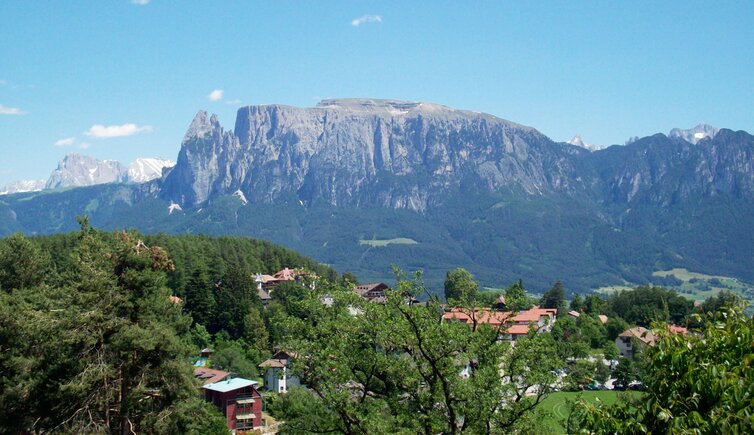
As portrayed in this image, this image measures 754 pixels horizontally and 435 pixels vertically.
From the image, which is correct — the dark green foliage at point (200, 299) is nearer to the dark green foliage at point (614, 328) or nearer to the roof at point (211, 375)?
the roof at point (211, 375)

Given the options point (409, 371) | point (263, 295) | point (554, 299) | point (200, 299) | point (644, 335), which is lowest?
point (554, 299)

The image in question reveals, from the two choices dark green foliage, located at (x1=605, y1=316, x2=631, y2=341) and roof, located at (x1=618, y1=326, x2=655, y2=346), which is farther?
dark green foliage, located at (x1=605, y1=316, x2=631, y2=341)

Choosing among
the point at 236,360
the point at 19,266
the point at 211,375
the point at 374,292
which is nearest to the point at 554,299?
the point at 374,292

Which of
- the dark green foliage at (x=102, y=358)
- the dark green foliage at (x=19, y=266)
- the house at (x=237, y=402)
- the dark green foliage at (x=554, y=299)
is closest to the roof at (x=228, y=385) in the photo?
the house at (x=237, y=402)

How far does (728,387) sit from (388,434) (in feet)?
19.8

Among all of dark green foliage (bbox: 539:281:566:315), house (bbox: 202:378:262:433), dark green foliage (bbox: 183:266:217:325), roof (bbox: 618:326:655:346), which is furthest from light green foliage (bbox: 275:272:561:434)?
dark green foliage (bbox: 539:281:566:315)

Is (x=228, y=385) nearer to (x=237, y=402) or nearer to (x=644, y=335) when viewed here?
(x=237, y=402)

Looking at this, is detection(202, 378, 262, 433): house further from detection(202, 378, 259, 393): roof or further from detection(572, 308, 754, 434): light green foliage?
detection(572, 308, 754, 434): light green foliage

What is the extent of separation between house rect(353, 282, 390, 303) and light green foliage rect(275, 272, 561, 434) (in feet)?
2.96

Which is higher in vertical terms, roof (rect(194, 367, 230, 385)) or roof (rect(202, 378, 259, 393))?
roof (rect(202, 378, 259, 393))

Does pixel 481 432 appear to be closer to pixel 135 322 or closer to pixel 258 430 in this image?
pixel 135 322

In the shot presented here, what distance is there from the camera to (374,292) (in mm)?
98688

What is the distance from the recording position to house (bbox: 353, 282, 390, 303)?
15.5m

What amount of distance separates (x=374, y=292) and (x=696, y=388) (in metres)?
91.4
